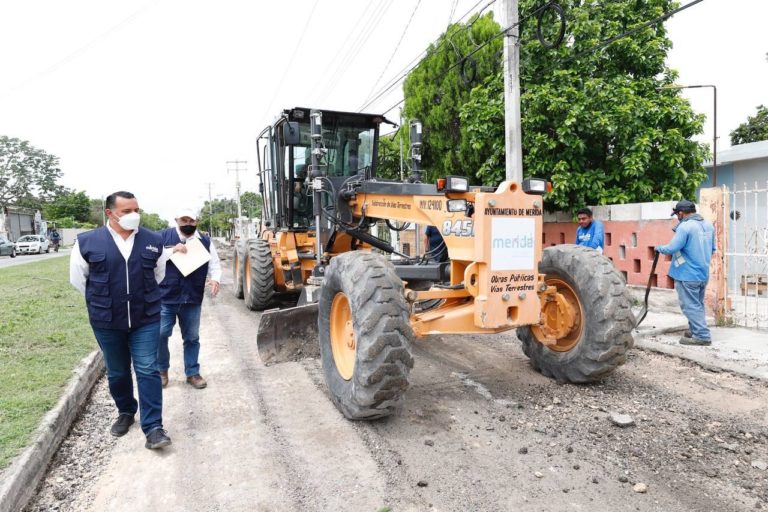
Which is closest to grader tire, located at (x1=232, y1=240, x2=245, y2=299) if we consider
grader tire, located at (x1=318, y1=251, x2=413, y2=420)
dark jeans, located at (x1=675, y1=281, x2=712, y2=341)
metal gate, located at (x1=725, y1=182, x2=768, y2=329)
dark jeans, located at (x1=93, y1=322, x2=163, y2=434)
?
dark jeans, located at (x1=93, y1=322, x2=163, y2=434)

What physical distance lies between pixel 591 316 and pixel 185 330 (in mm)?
3718

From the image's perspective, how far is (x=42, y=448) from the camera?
11.7 ft

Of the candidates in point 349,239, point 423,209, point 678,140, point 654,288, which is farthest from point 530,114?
point 423,209

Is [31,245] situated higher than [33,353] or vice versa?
[31,245]

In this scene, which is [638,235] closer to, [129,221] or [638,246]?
[638,246]

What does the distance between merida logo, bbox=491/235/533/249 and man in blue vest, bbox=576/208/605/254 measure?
3550 mm

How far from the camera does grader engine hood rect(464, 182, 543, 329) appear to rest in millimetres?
4102

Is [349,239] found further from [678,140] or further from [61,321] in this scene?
[678,140]

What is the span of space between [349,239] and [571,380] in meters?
3.73

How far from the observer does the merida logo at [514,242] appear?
13.6ft

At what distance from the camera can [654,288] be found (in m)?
8.66

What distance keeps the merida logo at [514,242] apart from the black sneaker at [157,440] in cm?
276

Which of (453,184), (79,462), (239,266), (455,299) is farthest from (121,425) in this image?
(239,266)

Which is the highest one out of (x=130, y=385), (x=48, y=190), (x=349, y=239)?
(x=48, y=190)
